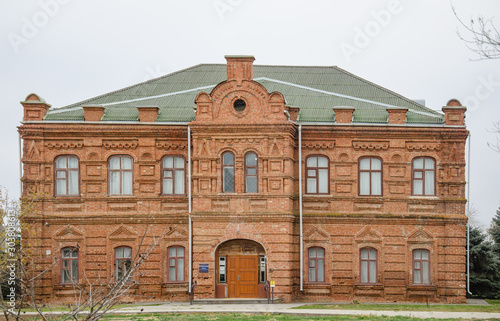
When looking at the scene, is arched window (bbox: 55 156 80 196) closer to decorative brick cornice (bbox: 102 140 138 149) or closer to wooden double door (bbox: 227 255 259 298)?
decorative brick cornice (bbox: 102 140 138 149)

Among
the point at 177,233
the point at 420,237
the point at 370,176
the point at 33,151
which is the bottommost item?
the point at 420,237

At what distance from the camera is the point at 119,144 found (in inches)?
1236

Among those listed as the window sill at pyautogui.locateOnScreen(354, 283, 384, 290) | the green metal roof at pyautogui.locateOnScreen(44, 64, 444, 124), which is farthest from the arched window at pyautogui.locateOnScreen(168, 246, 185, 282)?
the window sill at pyautogui.locateOnScreen(354, 283, 384, 290)

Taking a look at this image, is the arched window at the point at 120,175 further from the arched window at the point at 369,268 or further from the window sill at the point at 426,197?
the window sill at the point at 426,197

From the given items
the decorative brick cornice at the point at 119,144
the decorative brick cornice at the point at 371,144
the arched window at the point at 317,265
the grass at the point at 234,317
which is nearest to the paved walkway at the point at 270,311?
the grass at the point at 234,317

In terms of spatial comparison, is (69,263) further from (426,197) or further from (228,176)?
(426,197)

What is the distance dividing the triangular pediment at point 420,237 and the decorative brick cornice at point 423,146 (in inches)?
139

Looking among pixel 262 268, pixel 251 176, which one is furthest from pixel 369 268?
pixel 251 176

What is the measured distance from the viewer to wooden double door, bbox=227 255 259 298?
29984 mm

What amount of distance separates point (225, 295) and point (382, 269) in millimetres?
6932

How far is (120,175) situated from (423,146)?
13411mm

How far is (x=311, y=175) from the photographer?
3131 centimetres

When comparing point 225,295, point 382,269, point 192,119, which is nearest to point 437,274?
point 382,269

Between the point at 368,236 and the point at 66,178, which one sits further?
the point at 66,178
